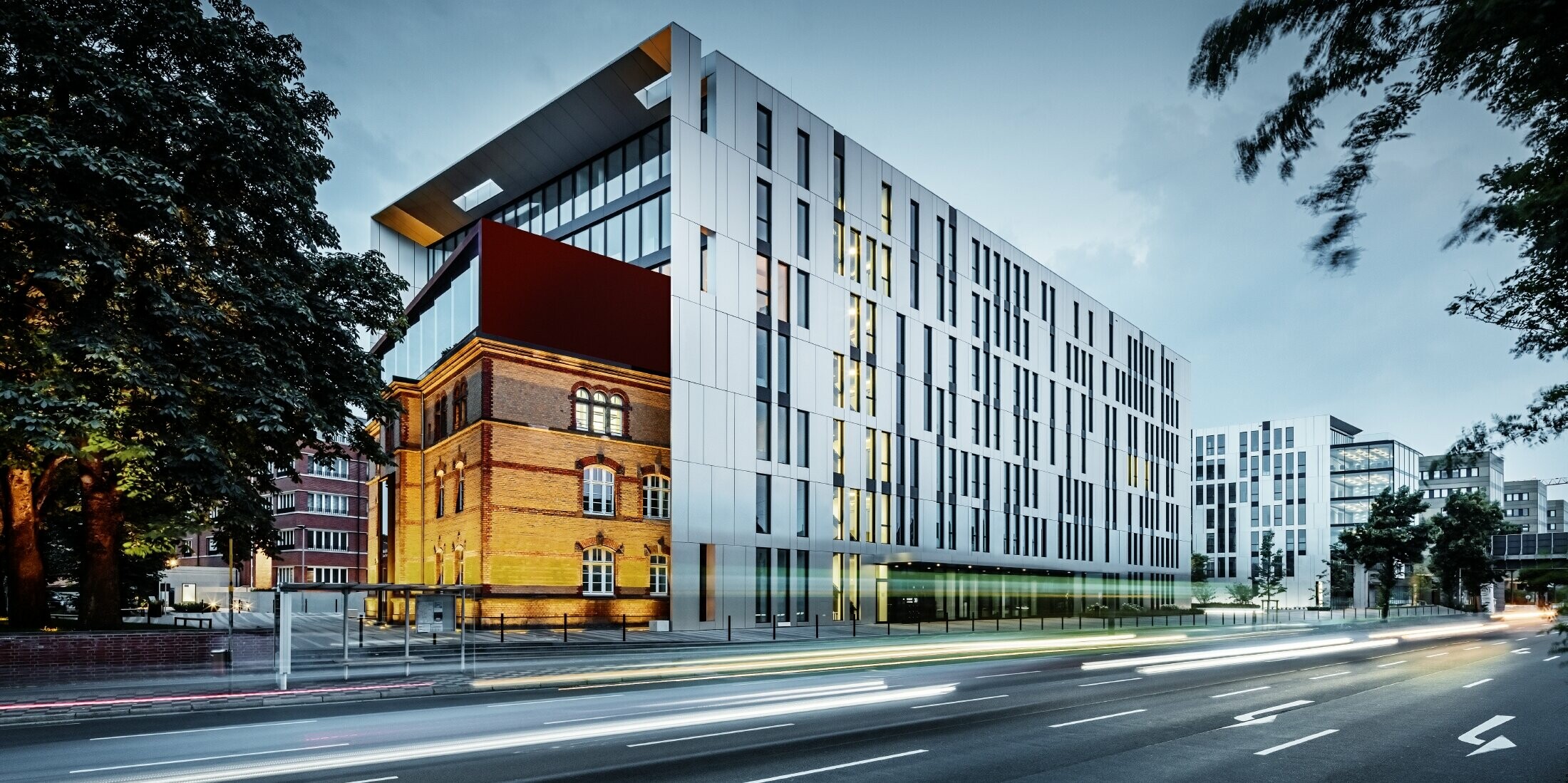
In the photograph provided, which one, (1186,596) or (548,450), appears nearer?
(548,450)

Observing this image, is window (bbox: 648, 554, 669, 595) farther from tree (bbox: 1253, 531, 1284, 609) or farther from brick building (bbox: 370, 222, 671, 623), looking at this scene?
tree (bbox: 1253, 531, 1284, 609)

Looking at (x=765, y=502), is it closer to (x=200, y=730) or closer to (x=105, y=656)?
(x=105, y=656)

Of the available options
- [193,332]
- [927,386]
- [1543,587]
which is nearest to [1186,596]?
[927,386]

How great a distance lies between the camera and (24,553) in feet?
78.4

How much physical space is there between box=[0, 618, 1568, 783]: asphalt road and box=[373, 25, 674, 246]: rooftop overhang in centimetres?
2933

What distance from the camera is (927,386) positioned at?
178 feet

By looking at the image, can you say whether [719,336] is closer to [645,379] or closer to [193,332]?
[645,379]

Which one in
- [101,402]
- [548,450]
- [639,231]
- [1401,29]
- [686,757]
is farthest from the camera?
[639,231]

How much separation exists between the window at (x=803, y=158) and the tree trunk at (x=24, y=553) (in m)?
31.6

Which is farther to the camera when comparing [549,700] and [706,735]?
[549,700]

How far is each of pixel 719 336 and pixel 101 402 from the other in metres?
23.9

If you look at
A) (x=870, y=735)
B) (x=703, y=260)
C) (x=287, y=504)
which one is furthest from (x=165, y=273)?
(x=287, y=504)

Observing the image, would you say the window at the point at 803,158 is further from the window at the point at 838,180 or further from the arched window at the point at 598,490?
the arched window at the point at 598,490

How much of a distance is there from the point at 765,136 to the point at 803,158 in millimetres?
2858
